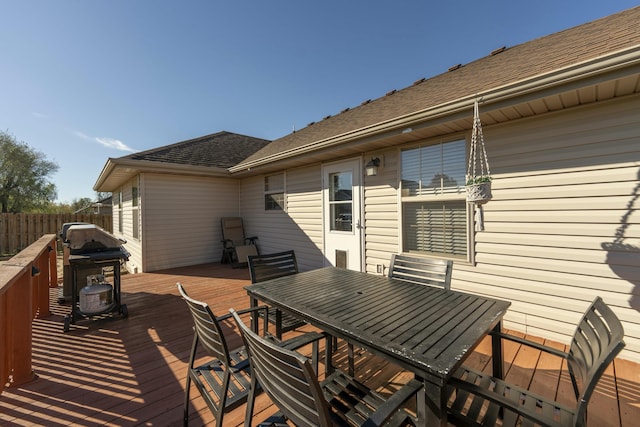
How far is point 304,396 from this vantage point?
98 cm

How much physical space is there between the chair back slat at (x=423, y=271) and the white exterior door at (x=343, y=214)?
2091mm

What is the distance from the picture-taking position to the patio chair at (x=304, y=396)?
3.01 feet

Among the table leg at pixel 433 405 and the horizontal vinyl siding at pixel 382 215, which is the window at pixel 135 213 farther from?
the table leg at pixel 433 405

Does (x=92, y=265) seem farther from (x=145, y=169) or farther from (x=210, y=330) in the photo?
(x=210, y=330)

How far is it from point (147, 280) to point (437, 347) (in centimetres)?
614

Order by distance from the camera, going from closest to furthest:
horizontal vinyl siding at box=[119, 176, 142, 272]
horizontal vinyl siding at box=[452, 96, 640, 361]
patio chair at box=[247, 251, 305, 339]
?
horizontal vinyl siding at box=[452, 96, 640, 361] < patio chair at box=[247, 251, 305, 339] < horizontal vinyl siding at box=[119, 176, 142, 272]

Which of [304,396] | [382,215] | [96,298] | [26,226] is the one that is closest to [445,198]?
[382,215]

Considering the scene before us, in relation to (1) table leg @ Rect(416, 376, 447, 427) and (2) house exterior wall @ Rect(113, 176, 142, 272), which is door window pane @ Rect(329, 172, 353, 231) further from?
(2) house exterior wall @ Rect(113, 176, 142, 272)

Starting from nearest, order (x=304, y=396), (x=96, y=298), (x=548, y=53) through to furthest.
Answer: (x=304, y=396) → (x=548, y=53) → (x=96, y=298)

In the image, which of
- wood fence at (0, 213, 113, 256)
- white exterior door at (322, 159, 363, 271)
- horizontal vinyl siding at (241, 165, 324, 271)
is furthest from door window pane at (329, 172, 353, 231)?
wood fence at (0, 213, 113, 256)

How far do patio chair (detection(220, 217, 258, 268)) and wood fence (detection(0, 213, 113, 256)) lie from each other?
28.0ft

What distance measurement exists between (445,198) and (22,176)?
25.7m

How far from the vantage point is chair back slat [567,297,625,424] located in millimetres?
887

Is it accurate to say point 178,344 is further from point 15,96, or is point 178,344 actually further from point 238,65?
point 15,96
